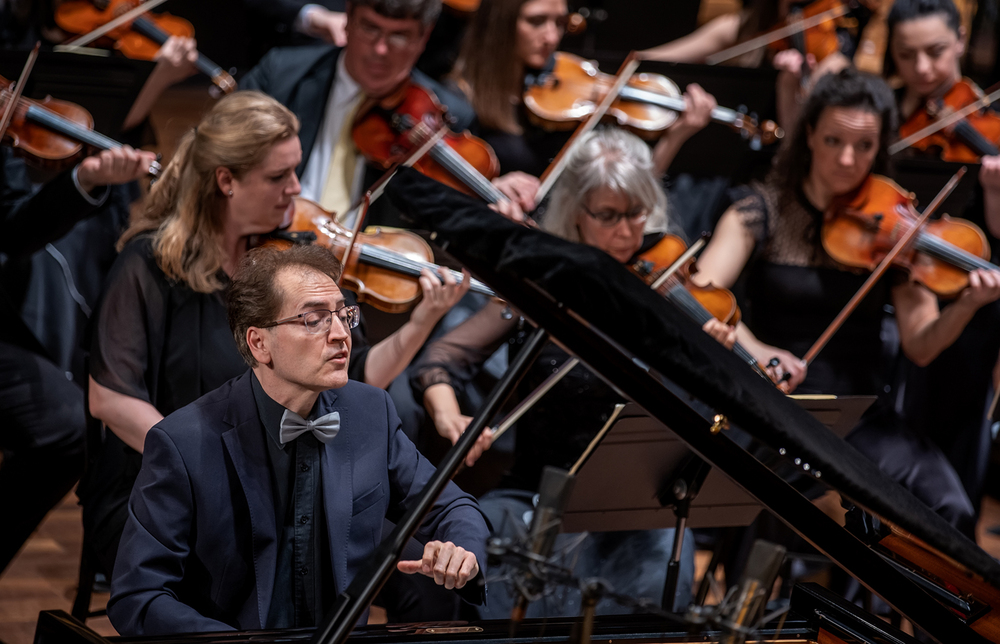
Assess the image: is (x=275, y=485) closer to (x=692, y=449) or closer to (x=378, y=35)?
(x=692, y=449)

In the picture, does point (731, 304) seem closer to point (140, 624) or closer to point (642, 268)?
point (642, 268)

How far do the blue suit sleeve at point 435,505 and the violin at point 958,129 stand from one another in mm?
2165

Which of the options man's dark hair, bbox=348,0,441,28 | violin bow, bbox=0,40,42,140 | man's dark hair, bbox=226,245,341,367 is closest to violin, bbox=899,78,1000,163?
man's dark hair, bbox=348,0,441,28

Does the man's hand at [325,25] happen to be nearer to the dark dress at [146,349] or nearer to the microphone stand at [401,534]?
the dark dress at [146,349]

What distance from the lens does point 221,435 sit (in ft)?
4.33

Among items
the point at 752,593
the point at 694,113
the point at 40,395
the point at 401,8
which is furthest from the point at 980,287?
the point at 40,395

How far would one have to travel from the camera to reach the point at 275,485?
1.34 metres

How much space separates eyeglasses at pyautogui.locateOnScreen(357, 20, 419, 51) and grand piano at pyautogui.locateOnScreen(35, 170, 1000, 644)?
4.80 ft

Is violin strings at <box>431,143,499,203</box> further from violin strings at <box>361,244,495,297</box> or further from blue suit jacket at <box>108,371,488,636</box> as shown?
blue suit jacket at <box>108,371,488,636</box>

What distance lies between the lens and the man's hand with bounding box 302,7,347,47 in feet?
9.65

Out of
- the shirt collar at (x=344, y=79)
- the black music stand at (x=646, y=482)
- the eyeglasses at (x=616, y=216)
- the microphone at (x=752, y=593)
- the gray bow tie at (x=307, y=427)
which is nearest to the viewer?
the microphone at (x=752, y=593)

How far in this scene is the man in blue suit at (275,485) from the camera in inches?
49.9

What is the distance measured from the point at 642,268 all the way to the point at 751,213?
53 centimetres

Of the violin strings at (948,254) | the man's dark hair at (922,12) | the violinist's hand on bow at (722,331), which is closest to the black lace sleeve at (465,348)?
the violinist's hand on bow at (722,331)
